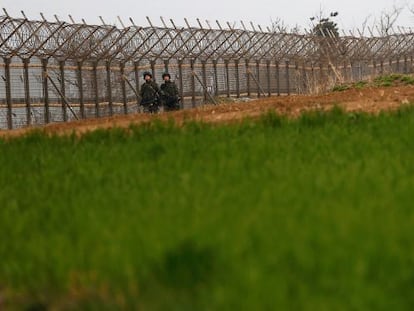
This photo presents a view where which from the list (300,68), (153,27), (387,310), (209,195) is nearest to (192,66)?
(153,27)

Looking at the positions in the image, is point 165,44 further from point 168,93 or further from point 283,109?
point 283,109

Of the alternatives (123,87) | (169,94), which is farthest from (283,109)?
(123,87)

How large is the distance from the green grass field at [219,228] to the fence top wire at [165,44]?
16502mm

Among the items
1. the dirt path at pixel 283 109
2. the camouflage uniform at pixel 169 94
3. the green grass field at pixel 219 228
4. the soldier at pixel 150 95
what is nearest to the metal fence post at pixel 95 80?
the soldier at pixel 150 95

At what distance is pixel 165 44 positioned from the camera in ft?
93.3

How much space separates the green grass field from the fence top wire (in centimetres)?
1650

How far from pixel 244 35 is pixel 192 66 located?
4.13 meters

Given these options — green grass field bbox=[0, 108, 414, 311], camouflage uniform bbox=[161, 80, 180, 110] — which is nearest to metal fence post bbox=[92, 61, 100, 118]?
camouflage uniform bbox=[161, 80, 180, 110]

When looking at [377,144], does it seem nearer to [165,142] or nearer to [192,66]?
[165,142]

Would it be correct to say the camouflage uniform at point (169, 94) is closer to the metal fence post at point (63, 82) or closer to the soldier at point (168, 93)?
the soldier at point (168, 93)

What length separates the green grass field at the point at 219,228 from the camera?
3498 millimetres

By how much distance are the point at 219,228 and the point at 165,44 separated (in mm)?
24518

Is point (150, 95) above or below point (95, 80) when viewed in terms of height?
below

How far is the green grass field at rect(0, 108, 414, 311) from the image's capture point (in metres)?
3.50
